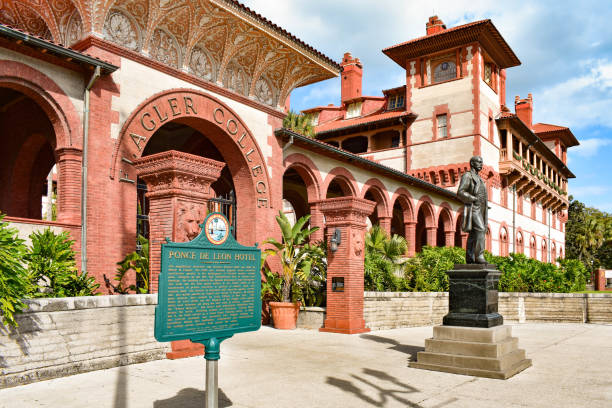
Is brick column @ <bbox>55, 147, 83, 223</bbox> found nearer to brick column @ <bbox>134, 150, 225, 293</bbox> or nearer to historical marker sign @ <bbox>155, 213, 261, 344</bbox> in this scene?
brick column @ <bbox>134, 150, 225, 293</bbox>

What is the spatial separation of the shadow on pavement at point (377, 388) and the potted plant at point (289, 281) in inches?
216

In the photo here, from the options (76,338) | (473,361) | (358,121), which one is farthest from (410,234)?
(76,338)

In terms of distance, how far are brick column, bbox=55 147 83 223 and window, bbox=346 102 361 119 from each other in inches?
1113

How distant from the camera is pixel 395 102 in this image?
35.3 meters

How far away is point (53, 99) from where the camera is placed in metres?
10.7

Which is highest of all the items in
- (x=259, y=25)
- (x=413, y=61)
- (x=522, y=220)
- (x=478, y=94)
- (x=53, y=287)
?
(x=413, y=61)

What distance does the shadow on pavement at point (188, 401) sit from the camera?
5.55 meters

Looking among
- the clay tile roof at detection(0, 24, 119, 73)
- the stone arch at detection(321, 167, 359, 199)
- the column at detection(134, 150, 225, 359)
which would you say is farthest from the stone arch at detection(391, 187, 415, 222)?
the column at detection(134, 150, 225, 359)

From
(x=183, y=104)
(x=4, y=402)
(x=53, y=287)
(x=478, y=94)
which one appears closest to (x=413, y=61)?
(x=478, y=94)

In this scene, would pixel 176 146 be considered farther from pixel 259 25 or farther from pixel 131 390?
pixel 131 390

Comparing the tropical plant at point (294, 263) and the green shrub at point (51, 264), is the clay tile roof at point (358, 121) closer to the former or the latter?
the tropical plant at point (294, 263)

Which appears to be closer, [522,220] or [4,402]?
[4,402]

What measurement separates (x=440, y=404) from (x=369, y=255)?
10006 millimetres

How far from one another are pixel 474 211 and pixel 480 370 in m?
2.65
